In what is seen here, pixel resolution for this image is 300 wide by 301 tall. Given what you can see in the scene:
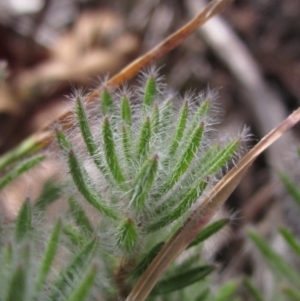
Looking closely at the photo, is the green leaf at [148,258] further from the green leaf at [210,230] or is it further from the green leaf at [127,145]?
the green leaf at [127,145]

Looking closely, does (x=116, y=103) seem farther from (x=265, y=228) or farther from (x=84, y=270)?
(x=265, y=228)

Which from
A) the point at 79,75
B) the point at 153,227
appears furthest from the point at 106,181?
the point at 79,75

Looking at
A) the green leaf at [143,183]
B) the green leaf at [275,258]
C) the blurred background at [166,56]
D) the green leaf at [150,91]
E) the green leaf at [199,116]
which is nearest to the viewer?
the green leaf at [143,183]

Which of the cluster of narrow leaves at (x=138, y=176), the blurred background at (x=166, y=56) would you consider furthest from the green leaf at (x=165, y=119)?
the blurred background at (x=166, y=56)

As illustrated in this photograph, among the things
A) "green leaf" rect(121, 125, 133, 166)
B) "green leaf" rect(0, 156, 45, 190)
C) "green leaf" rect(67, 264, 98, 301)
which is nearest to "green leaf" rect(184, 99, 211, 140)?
"green leaf" rect(121, 125, 133, 166)

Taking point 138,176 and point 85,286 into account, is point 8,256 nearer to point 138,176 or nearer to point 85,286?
A: point 85,286

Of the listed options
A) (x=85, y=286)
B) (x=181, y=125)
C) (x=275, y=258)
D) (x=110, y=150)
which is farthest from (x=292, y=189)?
(x=85, y=286)
